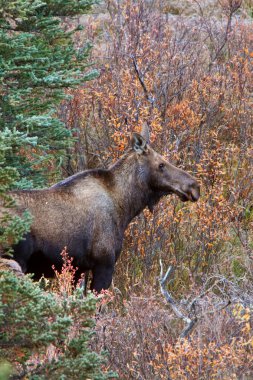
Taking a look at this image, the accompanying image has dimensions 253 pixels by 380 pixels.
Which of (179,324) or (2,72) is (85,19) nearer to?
(2,72)

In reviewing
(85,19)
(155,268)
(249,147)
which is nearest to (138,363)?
(155,268)

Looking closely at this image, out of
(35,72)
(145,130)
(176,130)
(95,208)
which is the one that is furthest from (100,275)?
(176,130)

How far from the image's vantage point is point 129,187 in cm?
897

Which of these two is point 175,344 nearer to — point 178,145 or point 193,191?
point 193,191

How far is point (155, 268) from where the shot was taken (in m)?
10.2

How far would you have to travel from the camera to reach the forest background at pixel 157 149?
6.08 meters

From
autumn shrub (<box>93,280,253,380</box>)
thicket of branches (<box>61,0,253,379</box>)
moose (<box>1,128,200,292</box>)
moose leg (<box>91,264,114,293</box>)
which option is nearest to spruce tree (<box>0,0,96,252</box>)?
moose (<box>1,128,200,292</box>)

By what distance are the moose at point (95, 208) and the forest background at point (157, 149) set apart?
0.45 m

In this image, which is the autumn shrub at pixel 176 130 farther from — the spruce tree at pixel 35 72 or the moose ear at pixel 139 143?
the moose ear at pixel 139 143

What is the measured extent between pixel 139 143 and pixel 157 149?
156cm

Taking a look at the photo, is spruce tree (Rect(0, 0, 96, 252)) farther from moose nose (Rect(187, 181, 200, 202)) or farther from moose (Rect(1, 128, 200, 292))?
moose nose (Rect(187, 181, 200, 202))

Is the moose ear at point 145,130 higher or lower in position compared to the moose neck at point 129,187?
higher

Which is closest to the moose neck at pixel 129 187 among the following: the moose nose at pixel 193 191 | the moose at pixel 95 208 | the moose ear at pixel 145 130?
the moose at pixel 95 208

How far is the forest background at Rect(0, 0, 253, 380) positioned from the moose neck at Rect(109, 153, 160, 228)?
2.45 feet
